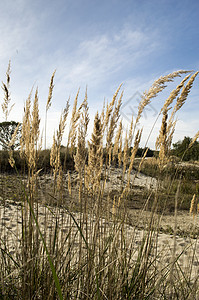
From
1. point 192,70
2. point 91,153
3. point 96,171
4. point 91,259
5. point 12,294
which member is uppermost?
point 192,70

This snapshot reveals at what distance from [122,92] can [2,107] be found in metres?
1.04

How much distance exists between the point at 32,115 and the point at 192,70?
45.8 inches

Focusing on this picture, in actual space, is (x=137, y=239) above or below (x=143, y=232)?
below

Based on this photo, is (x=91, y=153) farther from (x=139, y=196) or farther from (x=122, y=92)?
(x=139, y=196)

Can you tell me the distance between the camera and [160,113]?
1.53 meters

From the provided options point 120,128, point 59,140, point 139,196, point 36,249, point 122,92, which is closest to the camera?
point 36,249

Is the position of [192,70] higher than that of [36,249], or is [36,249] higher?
[192,70]

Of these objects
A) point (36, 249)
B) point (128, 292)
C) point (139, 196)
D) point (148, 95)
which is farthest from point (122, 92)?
point (139, 196)

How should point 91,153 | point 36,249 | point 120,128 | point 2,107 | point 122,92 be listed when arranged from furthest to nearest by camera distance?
point 120,128
point 2,107
point 122,92
point 36,249
point 91,153

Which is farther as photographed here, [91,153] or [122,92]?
[122,92]

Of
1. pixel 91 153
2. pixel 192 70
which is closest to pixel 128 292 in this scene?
pixel 91 153

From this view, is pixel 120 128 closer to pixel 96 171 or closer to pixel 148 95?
pixel 148 95

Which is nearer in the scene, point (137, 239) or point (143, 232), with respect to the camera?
point (143, 232)

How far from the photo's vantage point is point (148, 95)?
1.57 meters
